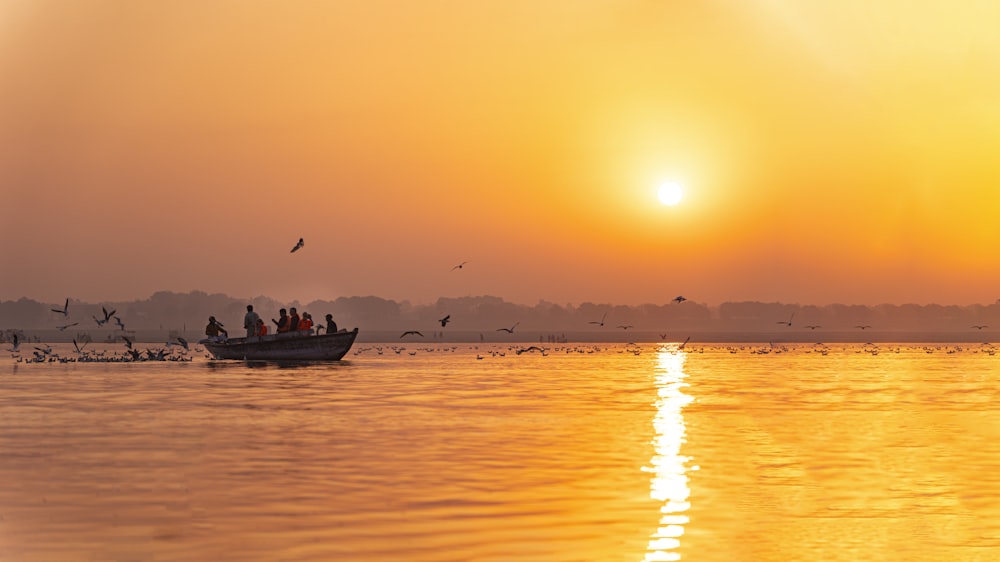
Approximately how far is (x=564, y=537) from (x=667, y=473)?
6.73 metres

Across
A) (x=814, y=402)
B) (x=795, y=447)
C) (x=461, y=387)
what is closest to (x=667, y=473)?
(x=795, y=447)

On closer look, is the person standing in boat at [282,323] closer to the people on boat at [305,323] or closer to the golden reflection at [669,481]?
the people on boat at [305,323]

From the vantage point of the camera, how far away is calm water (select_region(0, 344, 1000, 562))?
14.8 meters

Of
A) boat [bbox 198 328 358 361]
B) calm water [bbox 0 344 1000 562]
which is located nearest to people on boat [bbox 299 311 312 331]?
boat [bbox 198 328 358 361]

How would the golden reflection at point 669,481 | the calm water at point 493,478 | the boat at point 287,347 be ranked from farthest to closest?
the boat at point 287,347 < the calm water at point 493,478 < the golden reflection at point 669,481

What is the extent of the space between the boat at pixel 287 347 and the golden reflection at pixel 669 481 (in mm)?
31836

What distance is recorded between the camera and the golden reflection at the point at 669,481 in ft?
47.9

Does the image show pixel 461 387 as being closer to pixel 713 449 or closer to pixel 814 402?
pixel 814 402

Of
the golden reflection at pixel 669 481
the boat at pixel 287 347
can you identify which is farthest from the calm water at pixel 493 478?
the boat at pixel 287 347

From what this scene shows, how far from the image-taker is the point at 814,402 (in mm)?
40938

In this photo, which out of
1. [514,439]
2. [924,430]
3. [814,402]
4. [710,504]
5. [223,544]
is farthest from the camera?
[814,402]

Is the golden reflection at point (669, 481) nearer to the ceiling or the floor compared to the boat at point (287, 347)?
nearer to the floor

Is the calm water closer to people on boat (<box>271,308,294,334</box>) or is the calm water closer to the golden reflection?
the golden reflection

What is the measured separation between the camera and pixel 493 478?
20.6m
